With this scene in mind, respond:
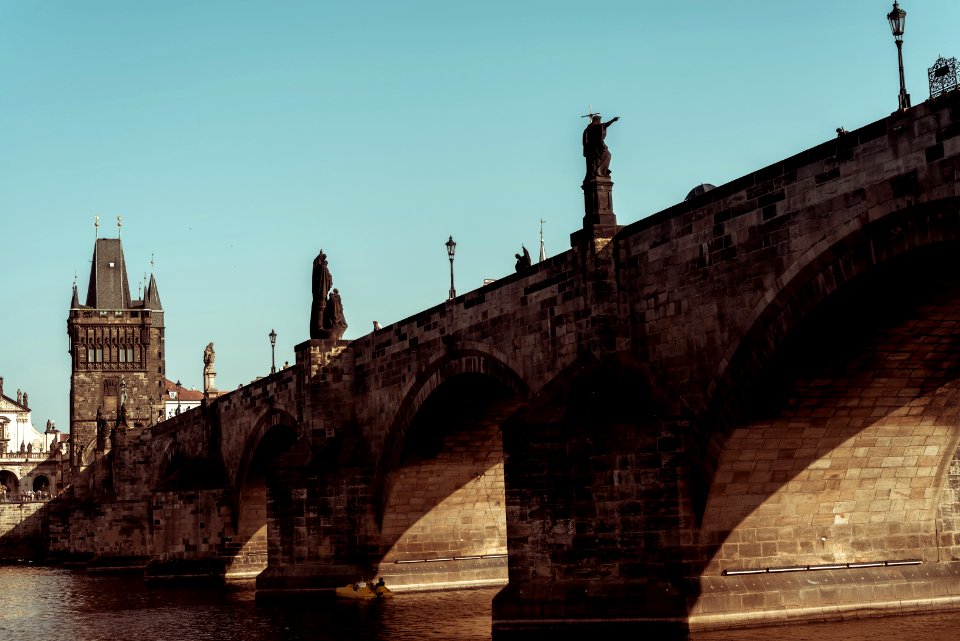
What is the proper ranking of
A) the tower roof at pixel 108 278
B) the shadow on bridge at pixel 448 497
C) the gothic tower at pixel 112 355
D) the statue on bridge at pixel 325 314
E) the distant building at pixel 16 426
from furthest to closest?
1. the distant building at pixel 16 426
2. the tower roof at pixel 108 278
3. the gothic tower at pixel 112 355
4. the statue on bridge at pixel 325 314
5. the shadow on bridge at pixel 448 497

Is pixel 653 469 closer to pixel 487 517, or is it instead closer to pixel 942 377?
pixel 942 377

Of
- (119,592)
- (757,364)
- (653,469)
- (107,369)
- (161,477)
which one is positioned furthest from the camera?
(107,369)

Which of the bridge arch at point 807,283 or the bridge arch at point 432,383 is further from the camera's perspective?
the bridge arch at point 432,383

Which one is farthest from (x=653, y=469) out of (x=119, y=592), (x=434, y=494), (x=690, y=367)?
(x=119, y=592)

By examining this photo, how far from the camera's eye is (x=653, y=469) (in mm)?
22375

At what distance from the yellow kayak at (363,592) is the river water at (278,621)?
0.38 meters

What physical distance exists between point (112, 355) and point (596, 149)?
121269 millimetres

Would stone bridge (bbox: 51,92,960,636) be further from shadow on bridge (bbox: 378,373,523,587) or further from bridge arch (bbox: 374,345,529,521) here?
shadow on bridge (bbox: 378,373,523,587)

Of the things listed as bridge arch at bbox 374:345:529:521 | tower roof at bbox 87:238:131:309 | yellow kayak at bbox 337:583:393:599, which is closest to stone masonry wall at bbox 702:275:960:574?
bridge arch at bbox 374:345:529:521

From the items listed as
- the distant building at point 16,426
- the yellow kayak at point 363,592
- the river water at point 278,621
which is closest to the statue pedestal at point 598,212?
the river water at point 278,621

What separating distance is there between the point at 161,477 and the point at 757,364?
47355 mm

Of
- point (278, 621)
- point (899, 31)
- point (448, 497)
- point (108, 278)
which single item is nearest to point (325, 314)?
point (448, 497)

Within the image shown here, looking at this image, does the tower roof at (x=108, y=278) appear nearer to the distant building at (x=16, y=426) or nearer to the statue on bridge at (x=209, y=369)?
the distant building at (x=16, y=426)

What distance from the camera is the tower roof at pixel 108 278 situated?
142 meters
